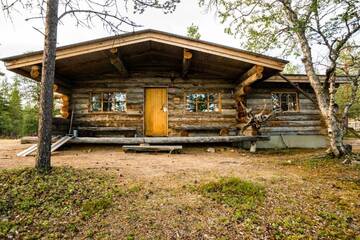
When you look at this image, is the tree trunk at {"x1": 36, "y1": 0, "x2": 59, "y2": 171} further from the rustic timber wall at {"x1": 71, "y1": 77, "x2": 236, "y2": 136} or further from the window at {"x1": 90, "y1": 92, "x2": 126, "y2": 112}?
the window at {"x1": 90, "y1": 92, "x2": 126, "y2": 112}

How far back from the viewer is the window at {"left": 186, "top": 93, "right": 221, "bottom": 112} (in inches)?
414

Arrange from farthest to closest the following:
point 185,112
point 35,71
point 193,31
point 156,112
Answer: point 193,31 < point 156,112 < point 185,112 < point 35,71

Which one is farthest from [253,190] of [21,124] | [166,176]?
[21,124]

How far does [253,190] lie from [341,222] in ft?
4.02

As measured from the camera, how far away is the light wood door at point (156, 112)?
34.2ft

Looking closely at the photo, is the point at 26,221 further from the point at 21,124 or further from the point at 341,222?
the point at 21,124

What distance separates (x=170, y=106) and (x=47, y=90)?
6.33 metres

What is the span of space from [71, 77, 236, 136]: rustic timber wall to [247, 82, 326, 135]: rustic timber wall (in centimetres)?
120

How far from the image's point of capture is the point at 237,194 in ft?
12.3

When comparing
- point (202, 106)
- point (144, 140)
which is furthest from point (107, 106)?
point (202, 106)

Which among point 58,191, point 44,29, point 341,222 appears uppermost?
point 44,29

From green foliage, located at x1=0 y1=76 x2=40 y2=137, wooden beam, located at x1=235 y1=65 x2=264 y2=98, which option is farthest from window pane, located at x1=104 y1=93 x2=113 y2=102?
green foliage, located at x1=0 y1=76 x2=40 y2=137

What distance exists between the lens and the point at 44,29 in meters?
4.65

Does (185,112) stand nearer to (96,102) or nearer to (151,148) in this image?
(151,148)
